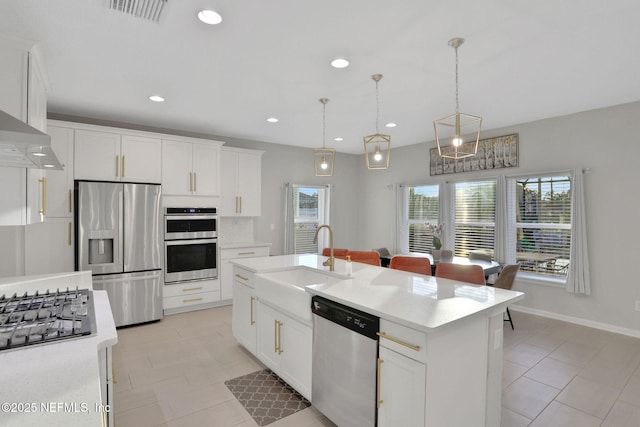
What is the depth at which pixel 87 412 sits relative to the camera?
0.90 meters

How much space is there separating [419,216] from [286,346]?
4.32 meters

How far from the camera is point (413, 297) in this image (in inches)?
81.2

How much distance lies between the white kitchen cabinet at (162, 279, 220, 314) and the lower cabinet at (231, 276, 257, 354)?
147cm

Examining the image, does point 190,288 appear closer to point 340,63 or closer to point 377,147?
point 377,147

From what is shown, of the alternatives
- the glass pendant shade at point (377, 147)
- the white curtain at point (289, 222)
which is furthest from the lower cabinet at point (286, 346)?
the white curtain at point (289, 222)

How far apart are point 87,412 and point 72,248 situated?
3.71 meters

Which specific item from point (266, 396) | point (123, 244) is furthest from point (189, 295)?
point (266, 396)

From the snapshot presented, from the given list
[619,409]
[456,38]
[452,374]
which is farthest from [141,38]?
[619,409]

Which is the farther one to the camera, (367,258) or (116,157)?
(116,157)

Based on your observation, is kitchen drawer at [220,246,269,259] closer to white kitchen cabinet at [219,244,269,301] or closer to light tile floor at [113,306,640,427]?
white kitchen cabinet at [219,244,269,301]

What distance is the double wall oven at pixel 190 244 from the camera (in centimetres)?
446

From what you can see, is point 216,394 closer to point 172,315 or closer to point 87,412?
point 87,412

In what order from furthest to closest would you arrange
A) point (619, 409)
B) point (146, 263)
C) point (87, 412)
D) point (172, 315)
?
point (172, 315)
point (146, 263)
point (619, 409)
point (87, 412)

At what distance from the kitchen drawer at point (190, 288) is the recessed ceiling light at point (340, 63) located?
3.52 m
